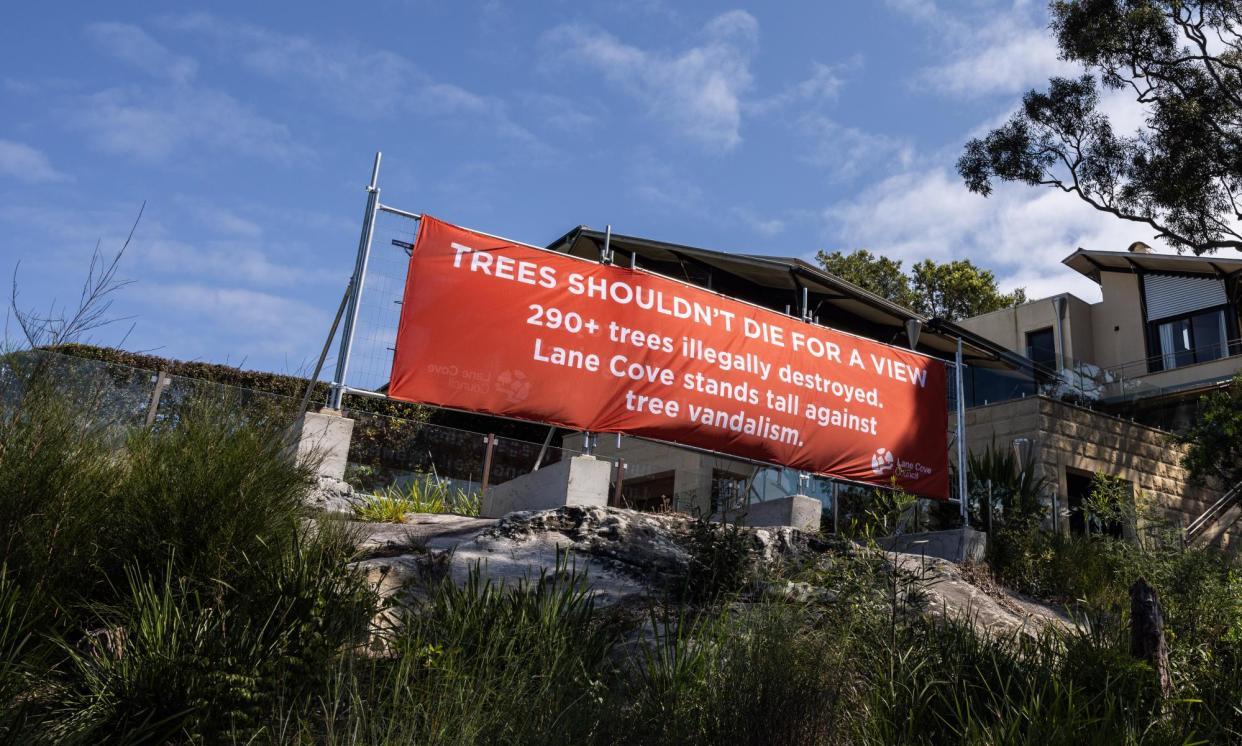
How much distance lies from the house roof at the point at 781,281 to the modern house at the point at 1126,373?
52.7 inches

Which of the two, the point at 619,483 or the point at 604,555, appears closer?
the point at 604,555

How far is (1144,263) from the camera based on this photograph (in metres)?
27.4

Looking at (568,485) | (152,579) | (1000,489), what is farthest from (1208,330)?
(152,579)

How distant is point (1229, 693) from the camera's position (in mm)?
5453

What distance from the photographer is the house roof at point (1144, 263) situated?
25433 mm

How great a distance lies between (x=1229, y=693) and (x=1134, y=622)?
666 millimetres

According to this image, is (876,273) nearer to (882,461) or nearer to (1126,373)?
(1126,373)

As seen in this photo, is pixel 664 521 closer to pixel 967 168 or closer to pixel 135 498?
pixel 135 498

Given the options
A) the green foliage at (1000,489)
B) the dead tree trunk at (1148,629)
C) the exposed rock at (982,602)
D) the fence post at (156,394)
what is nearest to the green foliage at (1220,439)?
the green foliage at (1000,489)

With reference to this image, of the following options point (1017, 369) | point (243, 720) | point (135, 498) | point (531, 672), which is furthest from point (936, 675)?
point (1017, 369)

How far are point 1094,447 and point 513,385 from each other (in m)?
13.6

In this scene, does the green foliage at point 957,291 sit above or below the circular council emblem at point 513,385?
above

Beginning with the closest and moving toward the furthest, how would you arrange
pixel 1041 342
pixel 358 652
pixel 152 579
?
pixel 152 579 < pixel 358 652 < pixel 1041 342

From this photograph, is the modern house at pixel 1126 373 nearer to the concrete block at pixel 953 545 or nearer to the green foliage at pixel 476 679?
the concrete block at pixel 953 545
